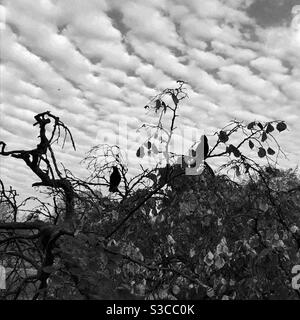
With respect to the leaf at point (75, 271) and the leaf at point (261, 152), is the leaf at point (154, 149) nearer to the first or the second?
the leaf at point (261, 152)

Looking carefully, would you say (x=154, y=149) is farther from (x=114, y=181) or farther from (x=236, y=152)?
(x=236, y=152)

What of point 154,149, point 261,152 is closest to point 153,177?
point 154,149

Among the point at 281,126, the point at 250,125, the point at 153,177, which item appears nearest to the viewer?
the point at 281,126

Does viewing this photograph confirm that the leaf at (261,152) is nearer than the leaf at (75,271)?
No

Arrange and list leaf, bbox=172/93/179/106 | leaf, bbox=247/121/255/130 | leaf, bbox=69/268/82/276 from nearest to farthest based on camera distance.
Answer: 1. leaf, bbox=69/268/82/276
2. leaf, bbox=247/121/255/130
3. leaf, bbox=172/93/179/106

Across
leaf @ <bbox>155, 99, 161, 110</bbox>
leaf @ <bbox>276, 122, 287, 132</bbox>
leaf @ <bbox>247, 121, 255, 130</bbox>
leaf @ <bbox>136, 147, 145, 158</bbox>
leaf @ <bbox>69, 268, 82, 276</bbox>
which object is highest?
leaf @ <bbox>155, 99, 161, 110</bbox>

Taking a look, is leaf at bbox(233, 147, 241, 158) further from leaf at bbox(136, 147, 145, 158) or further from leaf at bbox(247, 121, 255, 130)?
leaf at bbox(136, 147, 145, 158)

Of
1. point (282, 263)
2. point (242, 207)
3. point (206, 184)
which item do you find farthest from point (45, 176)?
point (282, 263)

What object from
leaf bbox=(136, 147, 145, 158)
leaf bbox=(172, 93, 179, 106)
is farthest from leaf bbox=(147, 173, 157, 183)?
leaf bbox=(172, 93, 179, 106)

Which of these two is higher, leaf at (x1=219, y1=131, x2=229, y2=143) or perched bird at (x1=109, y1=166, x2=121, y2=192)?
leaf at (x1=219, y1=131, x2=229, y2=143)

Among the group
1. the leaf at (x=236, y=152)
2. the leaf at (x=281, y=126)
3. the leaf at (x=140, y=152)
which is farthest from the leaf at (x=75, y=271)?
the leaf at (x=281, y=126)

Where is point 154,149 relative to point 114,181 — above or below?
above
